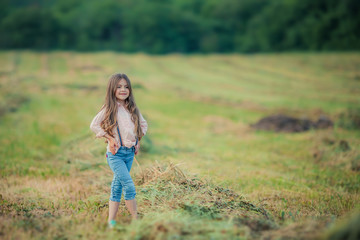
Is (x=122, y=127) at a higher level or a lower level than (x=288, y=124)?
higher

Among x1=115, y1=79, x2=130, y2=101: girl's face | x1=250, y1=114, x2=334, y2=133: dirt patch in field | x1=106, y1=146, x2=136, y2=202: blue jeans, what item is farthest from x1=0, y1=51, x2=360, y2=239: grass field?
x1=115, y1=79, x2=130, y2=101: girl's face

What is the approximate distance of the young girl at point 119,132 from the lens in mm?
4051

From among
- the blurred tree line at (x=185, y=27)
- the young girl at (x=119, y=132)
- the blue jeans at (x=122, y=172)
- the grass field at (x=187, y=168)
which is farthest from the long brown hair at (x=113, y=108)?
the blurred tree line at (x=185, y=27)

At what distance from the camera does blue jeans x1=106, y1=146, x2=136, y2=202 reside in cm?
403

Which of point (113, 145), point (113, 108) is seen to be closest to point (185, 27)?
point (113, 108)

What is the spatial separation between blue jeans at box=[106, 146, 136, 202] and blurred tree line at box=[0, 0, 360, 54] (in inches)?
1869

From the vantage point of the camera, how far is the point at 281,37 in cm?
5522

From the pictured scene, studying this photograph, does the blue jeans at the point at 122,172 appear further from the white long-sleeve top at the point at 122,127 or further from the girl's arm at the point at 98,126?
the girl's arm at the point at 98,126

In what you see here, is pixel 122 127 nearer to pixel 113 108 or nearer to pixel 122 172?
pixel 113 108

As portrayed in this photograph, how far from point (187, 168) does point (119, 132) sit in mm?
1557

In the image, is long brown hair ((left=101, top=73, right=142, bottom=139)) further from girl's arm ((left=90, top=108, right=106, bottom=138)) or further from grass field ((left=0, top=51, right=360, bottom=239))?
grass field ((left=0, top=51, right=360, bottom=239))

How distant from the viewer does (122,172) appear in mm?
4047

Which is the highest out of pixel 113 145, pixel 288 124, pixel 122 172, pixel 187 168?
pixel 113 145

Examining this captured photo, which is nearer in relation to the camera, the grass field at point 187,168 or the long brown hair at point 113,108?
the grass field at point 187,168
